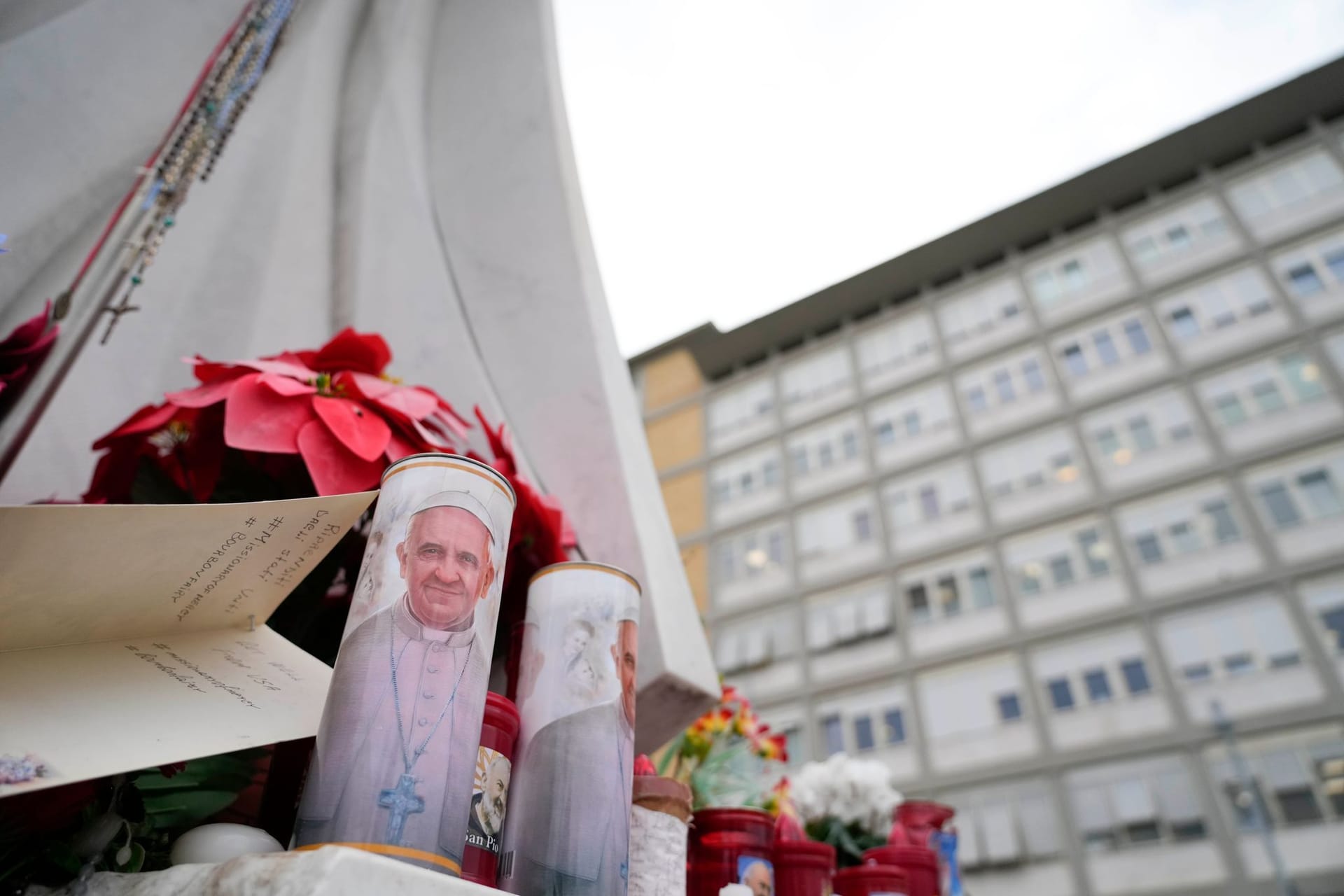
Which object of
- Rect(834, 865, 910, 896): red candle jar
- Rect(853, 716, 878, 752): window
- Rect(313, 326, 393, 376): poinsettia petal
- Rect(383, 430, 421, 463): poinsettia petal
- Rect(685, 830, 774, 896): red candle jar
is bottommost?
Rect(685, 830, 774, 896): red candle jar

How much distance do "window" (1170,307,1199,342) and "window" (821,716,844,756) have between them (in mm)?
5741

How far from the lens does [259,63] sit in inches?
35.3

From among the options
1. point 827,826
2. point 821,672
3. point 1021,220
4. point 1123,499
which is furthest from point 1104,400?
point 827,826

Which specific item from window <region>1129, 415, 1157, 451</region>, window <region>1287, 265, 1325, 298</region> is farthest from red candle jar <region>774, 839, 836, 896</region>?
window <region>1287, 265, 1325, 298</region>

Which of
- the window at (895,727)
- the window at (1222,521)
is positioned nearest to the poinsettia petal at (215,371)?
the window at (895,727)

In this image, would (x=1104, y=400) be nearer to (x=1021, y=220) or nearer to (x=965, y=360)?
(x=965, y=360)

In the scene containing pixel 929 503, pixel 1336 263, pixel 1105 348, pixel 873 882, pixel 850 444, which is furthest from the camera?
pixel 850 444

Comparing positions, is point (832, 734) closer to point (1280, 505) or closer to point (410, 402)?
point (1280, 505)

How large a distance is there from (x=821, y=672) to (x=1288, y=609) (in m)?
4.56

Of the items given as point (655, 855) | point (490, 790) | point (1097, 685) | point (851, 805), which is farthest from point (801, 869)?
point (1097, 685)

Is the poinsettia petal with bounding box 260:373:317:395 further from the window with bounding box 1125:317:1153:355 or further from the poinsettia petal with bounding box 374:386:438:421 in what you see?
the window with bounding box 1125:317:1153:355

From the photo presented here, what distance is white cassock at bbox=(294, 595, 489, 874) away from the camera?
0.33 meters

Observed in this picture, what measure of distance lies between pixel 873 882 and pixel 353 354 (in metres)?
0.60

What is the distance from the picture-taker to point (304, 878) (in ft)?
→ 0.87
